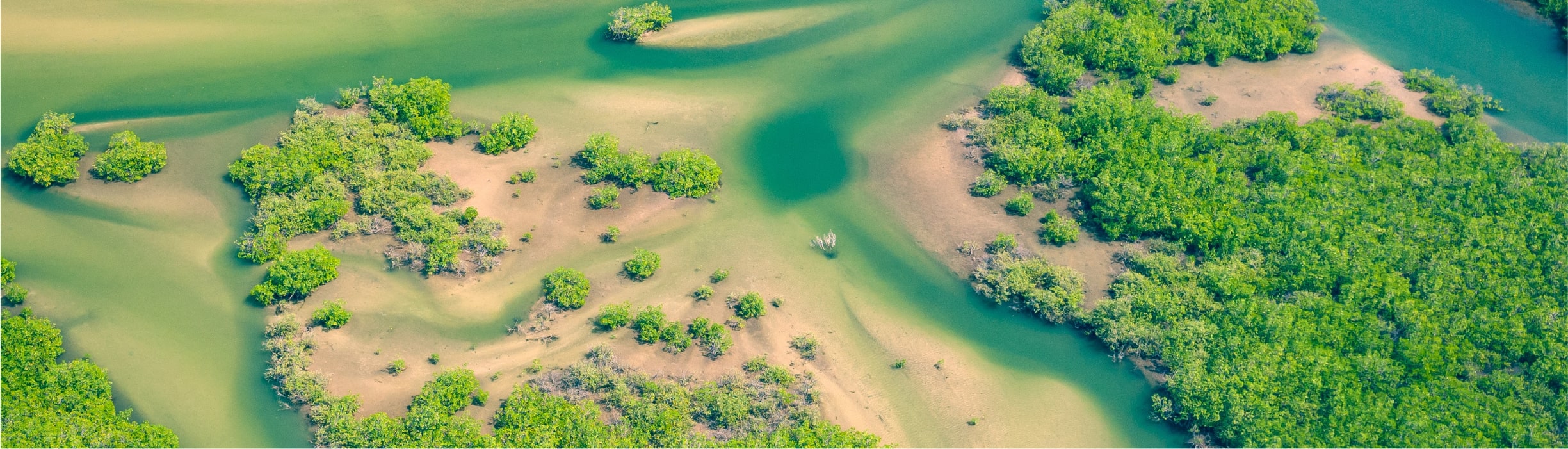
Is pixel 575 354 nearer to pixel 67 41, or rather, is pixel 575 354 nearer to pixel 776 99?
pixel 776 99

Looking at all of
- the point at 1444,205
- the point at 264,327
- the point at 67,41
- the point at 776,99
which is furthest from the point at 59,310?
the point at 1444,205

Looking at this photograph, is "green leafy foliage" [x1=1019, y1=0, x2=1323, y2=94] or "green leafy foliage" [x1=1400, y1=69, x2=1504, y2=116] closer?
"green leafy foliage" [x1=1400, y1=69, x2=1504, y2=116]

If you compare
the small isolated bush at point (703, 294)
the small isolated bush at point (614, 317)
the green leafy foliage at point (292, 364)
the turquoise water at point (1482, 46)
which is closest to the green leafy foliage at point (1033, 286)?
the small isolated bush at point (703, 294)

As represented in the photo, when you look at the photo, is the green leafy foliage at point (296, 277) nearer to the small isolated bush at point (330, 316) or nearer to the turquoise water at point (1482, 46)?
the small isolated bush at point (330, 316)

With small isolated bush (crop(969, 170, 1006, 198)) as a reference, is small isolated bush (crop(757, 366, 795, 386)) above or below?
below

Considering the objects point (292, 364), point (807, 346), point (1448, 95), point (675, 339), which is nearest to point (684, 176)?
point (675, 339)

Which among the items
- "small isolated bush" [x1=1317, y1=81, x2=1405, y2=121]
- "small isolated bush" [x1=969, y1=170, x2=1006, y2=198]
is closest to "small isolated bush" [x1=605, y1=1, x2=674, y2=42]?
"small isolated bush" [x1=969, y1=170, x2=1006, y2=198]

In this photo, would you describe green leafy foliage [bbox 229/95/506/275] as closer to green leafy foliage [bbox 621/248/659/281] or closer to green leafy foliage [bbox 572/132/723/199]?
green leafy foliage [bbox 572/132/723/199]

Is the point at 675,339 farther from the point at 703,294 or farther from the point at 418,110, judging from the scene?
the point at 418,110
